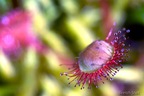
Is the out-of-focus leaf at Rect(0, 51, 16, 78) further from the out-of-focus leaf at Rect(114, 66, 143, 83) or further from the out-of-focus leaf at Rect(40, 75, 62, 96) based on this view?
the out-of-focus leaf at Rect(114, 66, 143, 83)

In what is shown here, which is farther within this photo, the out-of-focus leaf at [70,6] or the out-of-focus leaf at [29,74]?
the out-of-focus leaf at [70,6]

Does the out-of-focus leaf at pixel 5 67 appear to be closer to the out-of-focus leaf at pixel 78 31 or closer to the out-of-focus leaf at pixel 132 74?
the out-of-focus leaf at pixel 78 31

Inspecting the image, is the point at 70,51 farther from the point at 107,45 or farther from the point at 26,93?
the point at 107,45

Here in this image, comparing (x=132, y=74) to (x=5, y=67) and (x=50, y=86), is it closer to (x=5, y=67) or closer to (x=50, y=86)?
(x=50, y=86)

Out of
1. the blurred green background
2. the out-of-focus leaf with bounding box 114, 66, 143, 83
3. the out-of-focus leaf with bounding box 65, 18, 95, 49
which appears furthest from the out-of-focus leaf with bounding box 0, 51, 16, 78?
the out-of-focus leaf with bounding box 114, 66, 143, 83

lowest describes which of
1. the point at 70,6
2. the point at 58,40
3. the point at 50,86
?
the point at 50,86

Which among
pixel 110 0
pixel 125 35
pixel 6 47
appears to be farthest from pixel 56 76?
pixel 125 35

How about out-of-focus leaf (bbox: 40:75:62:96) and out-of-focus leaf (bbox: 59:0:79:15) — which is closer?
out-of-focus leaf (bbox: 40:75:62:96)

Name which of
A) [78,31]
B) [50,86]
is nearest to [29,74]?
[50,86]

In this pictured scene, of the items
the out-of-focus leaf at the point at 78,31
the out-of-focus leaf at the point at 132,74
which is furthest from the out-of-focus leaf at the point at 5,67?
the out-of-focus leaf at the point at 132,74
